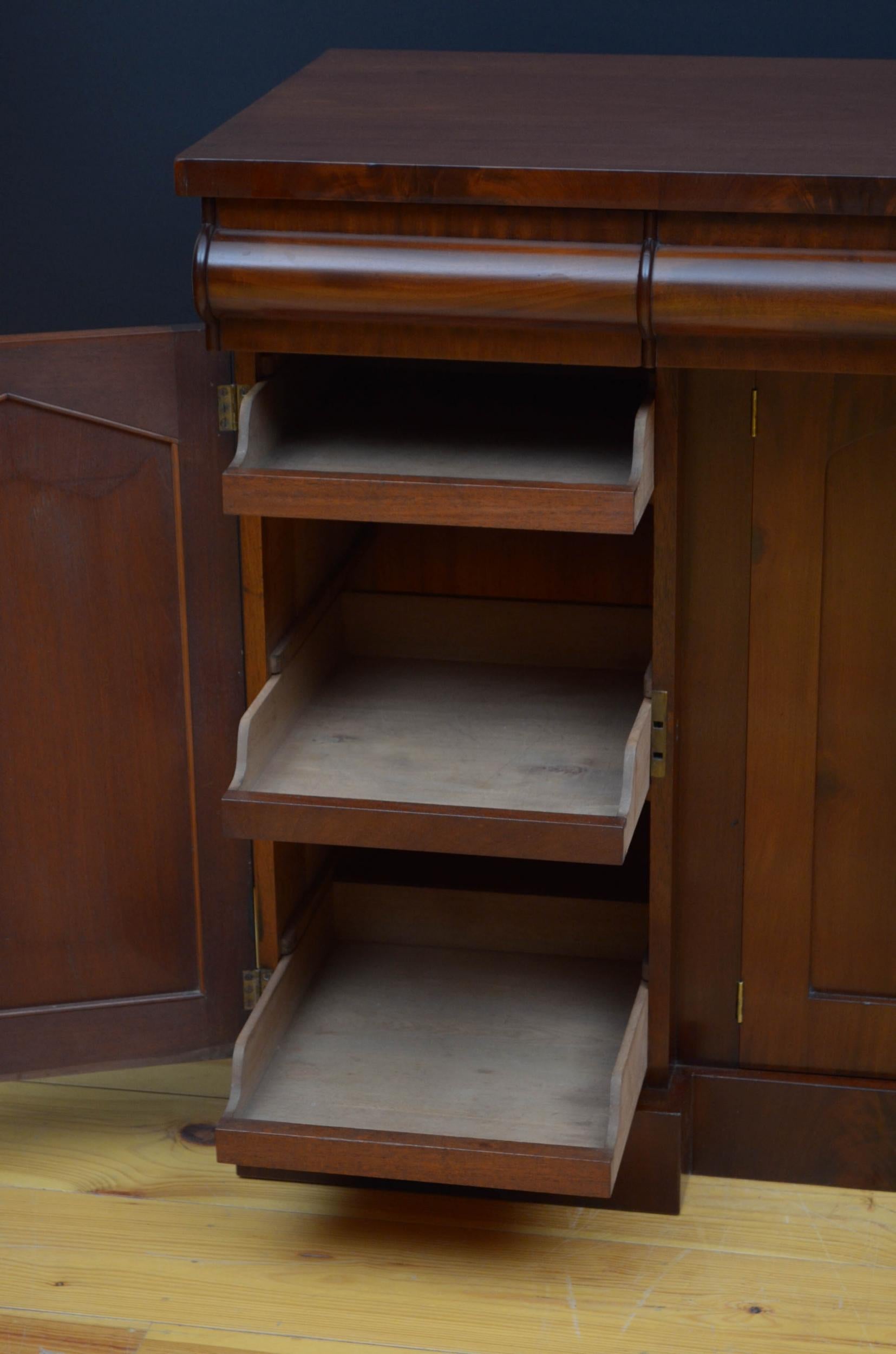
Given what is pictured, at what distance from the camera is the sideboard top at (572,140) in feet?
5.86

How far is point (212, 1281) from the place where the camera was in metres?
2.17

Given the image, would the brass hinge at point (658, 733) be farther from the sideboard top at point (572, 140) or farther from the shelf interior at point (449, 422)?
the sideboard top at point (572, 140)

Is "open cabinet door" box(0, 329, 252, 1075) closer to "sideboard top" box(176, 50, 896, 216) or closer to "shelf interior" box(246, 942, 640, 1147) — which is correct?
"shelf interior" box(246, 942, 640, 1147)

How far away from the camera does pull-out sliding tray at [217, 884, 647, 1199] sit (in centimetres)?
200

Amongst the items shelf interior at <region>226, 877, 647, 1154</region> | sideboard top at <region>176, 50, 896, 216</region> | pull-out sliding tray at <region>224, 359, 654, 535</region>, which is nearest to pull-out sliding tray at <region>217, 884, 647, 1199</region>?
shelf interior at <region>226, 877, 647, 1154</region>

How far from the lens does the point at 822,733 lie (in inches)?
85.0

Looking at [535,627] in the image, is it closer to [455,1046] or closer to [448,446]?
[448,446]

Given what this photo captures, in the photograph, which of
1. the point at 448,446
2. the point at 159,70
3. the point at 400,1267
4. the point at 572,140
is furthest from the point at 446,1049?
the point at 159,70

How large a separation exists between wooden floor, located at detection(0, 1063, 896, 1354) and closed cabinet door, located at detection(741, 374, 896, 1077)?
23 cm

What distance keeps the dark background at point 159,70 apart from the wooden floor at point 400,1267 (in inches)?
52.3

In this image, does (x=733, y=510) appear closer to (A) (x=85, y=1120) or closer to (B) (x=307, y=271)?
(B) (x=307, y=271)

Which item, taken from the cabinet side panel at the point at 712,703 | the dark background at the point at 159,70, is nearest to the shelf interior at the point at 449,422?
the cabinet side panel at the point at 712,703

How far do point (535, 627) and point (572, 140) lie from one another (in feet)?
2.26

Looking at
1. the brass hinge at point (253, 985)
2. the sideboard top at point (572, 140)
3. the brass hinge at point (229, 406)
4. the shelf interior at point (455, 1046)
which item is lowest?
the shelf interior at point (455, 1046)
